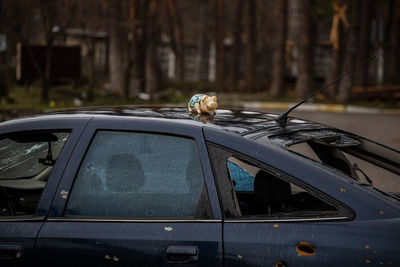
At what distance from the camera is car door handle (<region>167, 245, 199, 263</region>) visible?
316cm

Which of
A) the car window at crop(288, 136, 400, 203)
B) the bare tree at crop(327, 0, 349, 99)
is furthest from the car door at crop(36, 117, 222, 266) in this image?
the bare tree at crop(327, 0, 349, 99)

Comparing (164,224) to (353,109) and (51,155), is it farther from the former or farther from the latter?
(353,109)

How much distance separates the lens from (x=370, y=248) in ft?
9.91

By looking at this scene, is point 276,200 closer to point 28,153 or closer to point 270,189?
point 270,189

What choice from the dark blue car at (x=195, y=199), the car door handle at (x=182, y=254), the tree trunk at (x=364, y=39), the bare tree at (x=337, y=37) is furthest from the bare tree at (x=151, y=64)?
the car door handle at (x=182, y=254)

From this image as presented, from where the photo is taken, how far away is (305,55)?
27828mm

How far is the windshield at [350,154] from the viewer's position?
359 cm

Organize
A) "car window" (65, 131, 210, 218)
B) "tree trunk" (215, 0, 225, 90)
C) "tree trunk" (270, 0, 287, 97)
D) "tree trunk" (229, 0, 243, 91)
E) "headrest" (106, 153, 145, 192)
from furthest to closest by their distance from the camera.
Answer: "tree trunk" (229, 0, 243, 91)
"tree trunk" (215, 0, 225, 90)
"tree trunk" (270, 0, 287, 97)
"headrest" (106, 153, 145, 192)
"car window" (65, 131, 210, 218)

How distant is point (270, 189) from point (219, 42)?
121ft

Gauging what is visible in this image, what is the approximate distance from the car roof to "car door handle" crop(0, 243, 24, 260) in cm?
70

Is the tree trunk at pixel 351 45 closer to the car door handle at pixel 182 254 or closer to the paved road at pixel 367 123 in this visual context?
the paved road at pixel 367 123

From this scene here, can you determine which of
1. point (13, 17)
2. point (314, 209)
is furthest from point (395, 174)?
point (13, 17)

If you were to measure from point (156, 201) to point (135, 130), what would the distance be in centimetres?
36

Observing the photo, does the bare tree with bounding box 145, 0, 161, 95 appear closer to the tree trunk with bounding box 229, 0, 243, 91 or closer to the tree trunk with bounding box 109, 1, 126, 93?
the tree trunk with bounding box 109, 1, 126, 93
